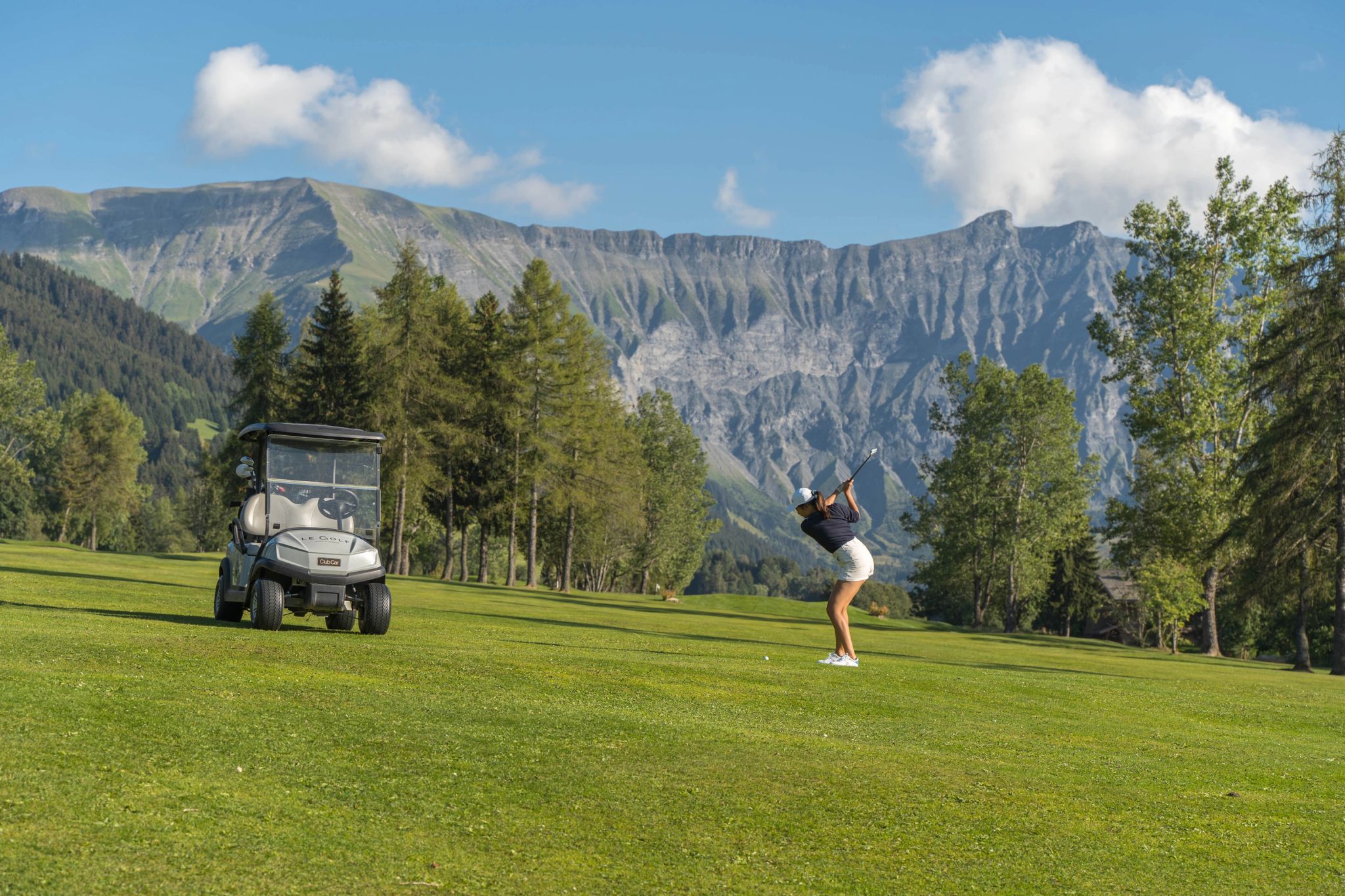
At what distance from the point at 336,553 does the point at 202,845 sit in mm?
10607

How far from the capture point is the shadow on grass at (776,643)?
25.5 meters

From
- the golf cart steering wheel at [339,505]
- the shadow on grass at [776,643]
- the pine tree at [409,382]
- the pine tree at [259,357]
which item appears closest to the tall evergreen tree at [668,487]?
the pine tree at [409,382]

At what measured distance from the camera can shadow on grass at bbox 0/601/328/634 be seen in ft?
58.5

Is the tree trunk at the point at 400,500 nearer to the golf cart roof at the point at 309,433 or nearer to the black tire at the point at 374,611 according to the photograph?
the golf cart roof at the point at 309,433

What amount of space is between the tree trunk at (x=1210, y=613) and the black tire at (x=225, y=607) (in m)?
45.2

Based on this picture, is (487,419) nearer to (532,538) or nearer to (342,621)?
(532,538)

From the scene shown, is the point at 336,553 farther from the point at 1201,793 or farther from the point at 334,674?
the point at 1201,793

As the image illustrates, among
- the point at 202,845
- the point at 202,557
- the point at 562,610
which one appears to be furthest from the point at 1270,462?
the point at 202,557

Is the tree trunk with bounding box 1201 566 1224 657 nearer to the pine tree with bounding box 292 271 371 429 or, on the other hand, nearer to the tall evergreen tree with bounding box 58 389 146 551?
the pine tree with bounding box 292 271 371 429

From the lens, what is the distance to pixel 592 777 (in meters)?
8.56

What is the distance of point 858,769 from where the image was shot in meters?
9.57

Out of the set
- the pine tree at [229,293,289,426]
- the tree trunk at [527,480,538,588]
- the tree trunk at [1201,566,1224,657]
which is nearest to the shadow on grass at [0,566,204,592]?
the tree trunk at [527,480,538,588]

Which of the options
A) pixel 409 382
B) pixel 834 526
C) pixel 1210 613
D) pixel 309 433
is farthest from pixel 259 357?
pixel 834 526

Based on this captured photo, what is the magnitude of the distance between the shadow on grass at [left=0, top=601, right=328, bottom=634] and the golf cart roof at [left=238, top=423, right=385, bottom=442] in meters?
2.88
